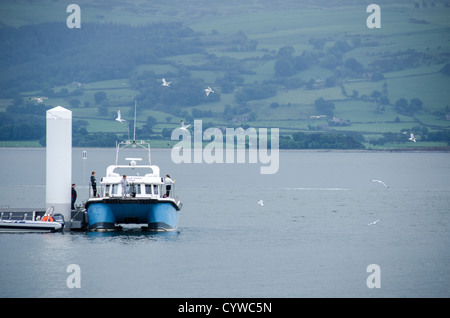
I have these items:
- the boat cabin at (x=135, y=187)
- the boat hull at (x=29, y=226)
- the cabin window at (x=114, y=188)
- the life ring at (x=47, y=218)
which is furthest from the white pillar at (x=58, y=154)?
the cabin window at (x=114, y=188)

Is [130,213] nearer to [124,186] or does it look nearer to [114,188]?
[124,186]

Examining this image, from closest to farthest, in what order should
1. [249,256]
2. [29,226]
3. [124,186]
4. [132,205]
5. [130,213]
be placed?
[249,256] < [132,205] < [130,213] < [124,186] < [29,226]

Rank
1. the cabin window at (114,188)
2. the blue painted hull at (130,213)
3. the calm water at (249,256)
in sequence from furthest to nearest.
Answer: the cabin window at (114,188) → the blue painted hull at (130,213) → the calm water at (249,256)

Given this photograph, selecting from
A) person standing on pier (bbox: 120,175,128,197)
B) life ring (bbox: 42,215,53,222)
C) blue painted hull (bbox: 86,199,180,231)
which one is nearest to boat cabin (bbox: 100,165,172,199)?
person standing on pier (bbox: 120,175,128,197)

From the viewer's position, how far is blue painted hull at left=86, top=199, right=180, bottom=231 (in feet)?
141

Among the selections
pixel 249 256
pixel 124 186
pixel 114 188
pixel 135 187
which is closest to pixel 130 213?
pixel 124 186

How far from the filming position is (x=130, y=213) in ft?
143

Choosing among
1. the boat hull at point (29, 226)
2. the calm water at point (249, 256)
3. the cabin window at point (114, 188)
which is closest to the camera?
the calm water at point (249, 256)

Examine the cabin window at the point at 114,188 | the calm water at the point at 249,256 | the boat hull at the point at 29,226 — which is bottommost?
the calm water at the point at 249,256

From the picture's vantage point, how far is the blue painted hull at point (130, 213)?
141 feet

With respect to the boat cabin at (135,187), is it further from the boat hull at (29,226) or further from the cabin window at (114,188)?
the boat hull at (29,226)

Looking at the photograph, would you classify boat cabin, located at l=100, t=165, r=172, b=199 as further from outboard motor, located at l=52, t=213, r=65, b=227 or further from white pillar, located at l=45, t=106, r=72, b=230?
outboard motor, located at l=52, t=213, r=65, b=227
